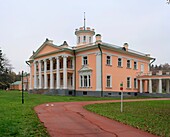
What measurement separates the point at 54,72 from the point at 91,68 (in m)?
8.52

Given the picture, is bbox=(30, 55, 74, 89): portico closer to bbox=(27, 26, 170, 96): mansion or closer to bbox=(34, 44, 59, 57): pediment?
bbox=(27, 26, 170, 96): mansion

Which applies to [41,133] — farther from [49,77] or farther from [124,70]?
[49,77]

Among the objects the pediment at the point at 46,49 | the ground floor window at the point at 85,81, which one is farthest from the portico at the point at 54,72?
the ground floor window at the point at 85,81

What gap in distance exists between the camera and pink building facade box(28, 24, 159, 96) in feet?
116

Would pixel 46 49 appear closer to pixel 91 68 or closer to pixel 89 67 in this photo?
pixel 89 67

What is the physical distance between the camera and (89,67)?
120 ft

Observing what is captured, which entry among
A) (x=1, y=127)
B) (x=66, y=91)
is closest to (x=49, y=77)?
(x=66, y=91)

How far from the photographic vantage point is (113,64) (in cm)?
3716

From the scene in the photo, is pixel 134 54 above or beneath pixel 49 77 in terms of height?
above

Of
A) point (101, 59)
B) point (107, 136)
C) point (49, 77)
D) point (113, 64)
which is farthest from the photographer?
point (49, 77)

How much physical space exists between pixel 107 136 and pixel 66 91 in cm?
3076

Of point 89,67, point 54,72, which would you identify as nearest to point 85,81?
point 89,67

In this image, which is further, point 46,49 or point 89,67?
point 46,49

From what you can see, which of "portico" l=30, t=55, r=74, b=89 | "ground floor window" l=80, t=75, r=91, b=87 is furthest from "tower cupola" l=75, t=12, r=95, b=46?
"ground floor window" l=80, t=75, r=91, b=87
